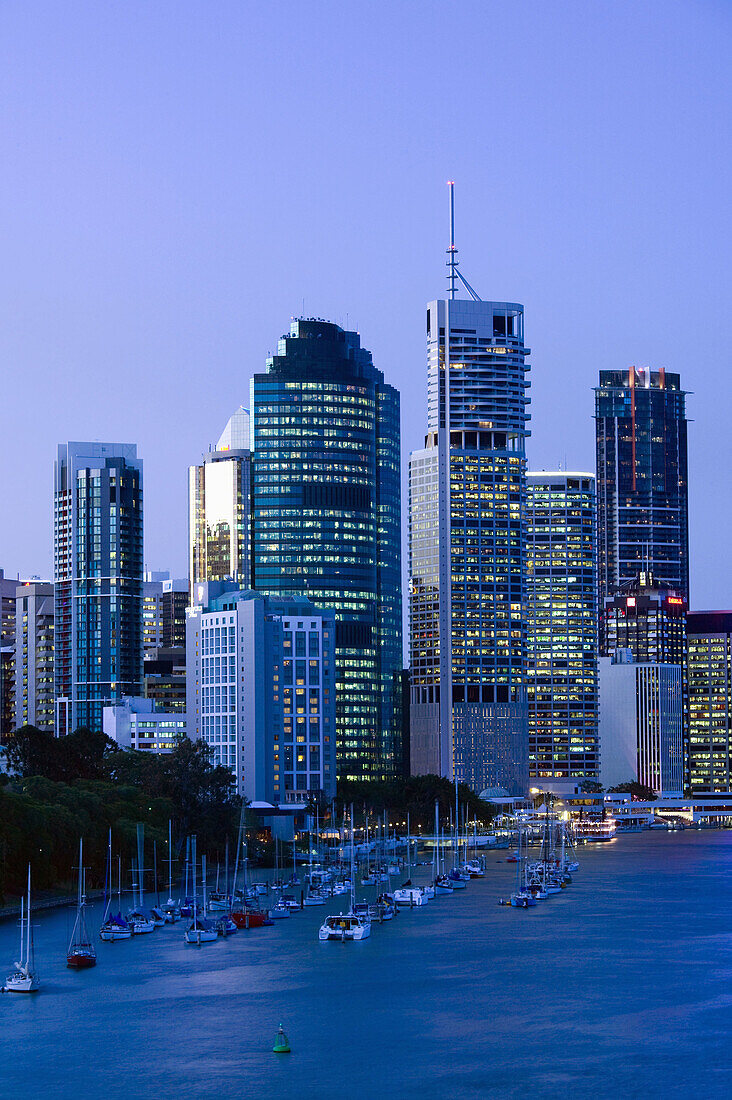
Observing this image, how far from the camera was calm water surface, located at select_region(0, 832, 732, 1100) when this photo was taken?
86.8 m

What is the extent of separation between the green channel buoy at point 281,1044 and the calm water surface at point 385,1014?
51cm

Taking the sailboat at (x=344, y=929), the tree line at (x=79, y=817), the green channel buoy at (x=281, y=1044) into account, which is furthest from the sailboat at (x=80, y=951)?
the green channel buoy at (x=281, y=1044)

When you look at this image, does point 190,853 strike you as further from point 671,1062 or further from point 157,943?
point 671,1062

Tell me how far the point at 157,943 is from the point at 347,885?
153 ft

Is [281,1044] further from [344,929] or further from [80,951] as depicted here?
[344,929]

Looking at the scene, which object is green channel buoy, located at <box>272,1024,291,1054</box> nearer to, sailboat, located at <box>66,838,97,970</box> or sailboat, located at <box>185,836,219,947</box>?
sailboat, located at <box>66,838,97,970</box>

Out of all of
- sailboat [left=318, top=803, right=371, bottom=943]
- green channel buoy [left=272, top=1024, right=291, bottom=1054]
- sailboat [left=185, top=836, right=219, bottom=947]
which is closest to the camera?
green channel buoy [left=272, top=1024, right=291, bottom=1054]

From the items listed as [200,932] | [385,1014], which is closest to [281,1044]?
[385,1014]

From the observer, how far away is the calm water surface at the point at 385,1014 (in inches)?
3415

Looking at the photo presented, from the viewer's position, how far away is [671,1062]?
9062 centimetres

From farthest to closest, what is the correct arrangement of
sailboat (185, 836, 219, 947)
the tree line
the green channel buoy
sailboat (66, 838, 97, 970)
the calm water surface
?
the tree line < sailboat (185, 836, 219, 947) < sailboat (66, 838, 97, 970) < the green channel buoy < the calm water surface

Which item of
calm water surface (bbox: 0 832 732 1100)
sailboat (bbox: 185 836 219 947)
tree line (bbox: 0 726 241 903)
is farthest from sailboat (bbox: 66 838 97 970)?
tree line (bbox: 0 726 241 903)

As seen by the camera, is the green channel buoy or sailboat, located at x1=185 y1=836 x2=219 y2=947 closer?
the green channel buoy

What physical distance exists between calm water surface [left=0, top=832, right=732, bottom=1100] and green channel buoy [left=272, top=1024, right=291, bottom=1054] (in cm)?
51
